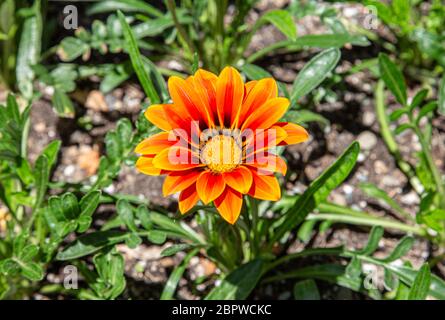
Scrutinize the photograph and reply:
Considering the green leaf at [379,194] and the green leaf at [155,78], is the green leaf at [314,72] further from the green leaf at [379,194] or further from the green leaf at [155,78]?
the green leaf at [379,194]

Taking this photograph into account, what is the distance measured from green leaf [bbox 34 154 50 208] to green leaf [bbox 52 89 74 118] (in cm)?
39

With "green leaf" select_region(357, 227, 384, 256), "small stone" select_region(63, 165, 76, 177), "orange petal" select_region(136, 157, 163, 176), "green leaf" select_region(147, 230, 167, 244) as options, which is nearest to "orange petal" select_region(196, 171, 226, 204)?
"orange petal" select_region(136, 157, 163, 176)

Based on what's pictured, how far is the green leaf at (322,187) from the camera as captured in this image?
1.96 meters

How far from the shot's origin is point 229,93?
1.66 m

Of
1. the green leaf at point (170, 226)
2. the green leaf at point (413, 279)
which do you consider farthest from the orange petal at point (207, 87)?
the green leaf at point (413, 279)

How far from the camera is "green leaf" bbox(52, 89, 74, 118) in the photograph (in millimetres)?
2455

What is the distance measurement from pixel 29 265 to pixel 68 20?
120 centimetres

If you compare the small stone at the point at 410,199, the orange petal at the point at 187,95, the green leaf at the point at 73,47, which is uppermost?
the orange petal at the point at 187,95

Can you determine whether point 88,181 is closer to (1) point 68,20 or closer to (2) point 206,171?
(1) point 68,20

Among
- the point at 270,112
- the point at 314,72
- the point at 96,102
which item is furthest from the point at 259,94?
the point at 96,102

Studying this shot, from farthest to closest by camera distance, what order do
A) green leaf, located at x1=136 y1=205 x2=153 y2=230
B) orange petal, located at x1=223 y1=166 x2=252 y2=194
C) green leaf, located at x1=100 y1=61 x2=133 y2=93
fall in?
green leaf, located at x1=100 y1=61 x2=133 y2=93, green leaf, located at x1=136 y1=205 x2=153 y2=230, orange petal, located at x1=223 y1=166 x2=252 y2=194

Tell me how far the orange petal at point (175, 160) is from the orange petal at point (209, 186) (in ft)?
0.13

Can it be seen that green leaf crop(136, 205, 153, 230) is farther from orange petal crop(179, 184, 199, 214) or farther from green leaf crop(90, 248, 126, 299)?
orange petal crop(179, 184, 199, 214)
